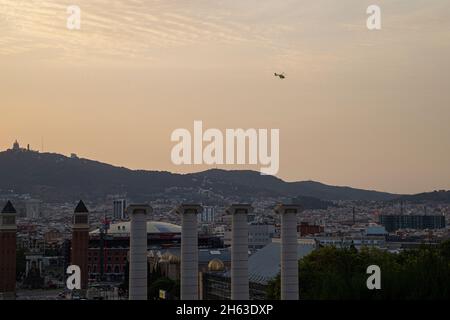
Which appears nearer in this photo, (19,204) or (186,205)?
(186,205)

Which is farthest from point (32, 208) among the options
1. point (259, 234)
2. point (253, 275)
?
point (253, 275)

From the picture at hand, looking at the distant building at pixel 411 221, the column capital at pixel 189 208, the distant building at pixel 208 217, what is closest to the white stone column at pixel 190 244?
the column capital at pixel 189 208

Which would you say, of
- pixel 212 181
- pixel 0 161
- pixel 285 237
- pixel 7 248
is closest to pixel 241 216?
pixel 285 237

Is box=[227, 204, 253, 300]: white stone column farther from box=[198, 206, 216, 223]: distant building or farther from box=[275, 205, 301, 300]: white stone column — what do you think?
box=[198, 206, 216, 223]: distant building

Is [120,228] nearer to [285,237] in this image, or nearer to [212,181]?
[285,237]

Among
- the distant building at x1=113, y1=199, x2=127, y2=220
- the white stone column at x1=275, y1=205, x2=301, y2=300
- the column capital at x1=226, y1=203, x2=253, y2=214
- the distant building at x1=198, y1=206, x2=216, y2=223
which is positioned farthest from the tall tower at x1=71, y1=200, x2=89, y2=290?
the distant building at x1=198, y1=206, x2=216, y2=223

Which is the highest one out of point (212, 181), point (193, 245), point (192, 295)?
point (212, 181)
